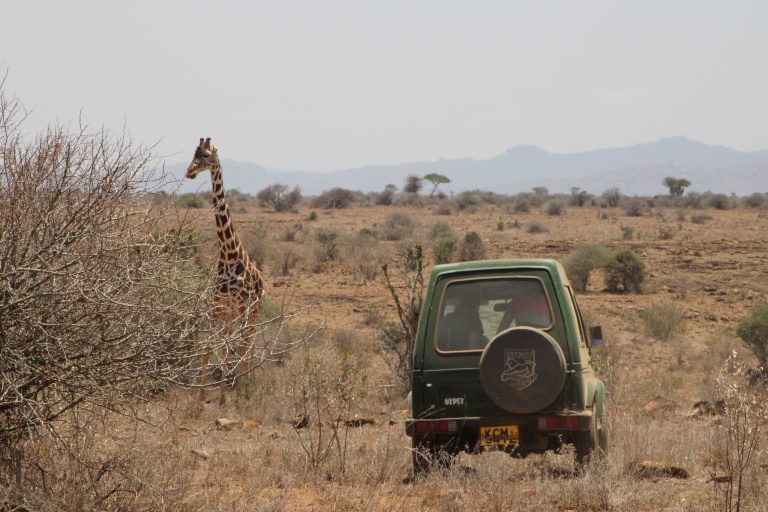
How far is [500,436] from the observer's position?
7.14 metres

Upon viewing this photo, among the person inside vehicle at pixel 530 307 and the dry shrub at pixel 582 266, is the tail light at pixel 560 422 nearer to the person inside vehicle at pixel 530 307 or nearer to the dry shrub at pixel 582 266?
the person inside vehicle at pixel 530 307

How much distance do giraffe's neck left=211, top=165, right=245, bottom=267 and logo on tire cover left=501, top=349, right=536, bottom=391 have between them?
5.38 meters

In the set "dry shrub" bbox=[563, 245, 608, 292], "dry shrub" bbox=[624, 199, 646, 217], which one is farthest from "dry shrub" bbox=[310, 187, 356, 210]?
"dry shrub" bbox=[563, 245, 608, 292]

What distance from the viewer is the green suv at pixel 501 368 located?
6934 mm

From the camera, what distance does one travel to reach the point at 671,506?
260 inches

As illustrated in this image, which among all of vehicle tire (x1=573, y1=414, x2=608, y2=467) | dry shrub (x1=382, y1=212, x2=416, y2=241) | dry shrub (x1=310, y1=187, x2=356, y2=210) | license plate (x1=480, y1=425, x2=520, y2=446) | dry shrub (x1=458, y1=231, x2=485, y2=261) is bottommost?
Result: vehicle tire (x1=573, y1=414, x2=608, y2=467)

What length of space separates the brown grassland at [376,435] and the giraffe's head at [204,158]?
98cm

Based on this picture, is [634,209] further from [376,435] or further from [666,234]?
[376,435]

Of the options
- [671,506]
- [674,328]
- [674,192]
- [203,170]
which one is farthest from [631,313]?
[674,192]

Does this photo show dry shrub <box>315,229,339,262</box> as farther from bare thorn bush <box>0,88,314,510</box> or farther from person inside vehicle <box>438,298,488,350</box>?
bare thorn bush <box>0,88,314,510</box>

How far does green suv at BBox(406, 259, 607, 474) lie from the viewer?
693 cm

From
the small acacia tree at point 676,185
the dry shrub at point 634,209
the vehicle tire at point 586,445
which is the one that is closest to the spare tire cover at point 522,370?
the vehicle tire at point 586,445

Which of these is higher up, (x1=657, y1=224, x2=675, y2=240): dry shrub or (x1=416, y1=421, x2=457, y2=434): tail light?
(x1=657, y1=224, x2=675, y2=240): dry shrub

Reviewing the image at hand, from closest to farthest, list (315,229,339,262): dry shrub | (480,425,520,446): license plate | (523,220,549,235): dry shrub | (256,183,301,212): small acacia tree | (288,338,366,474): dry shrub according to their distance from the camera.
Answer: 1. (480,425,520,446): license plate
2. (288,338,366,474): dry shrub
3. (315,229,339,262): dry shrub
4. (523,220,549,235): dry shrub
5. (256,183,301,212): small acacia tree
